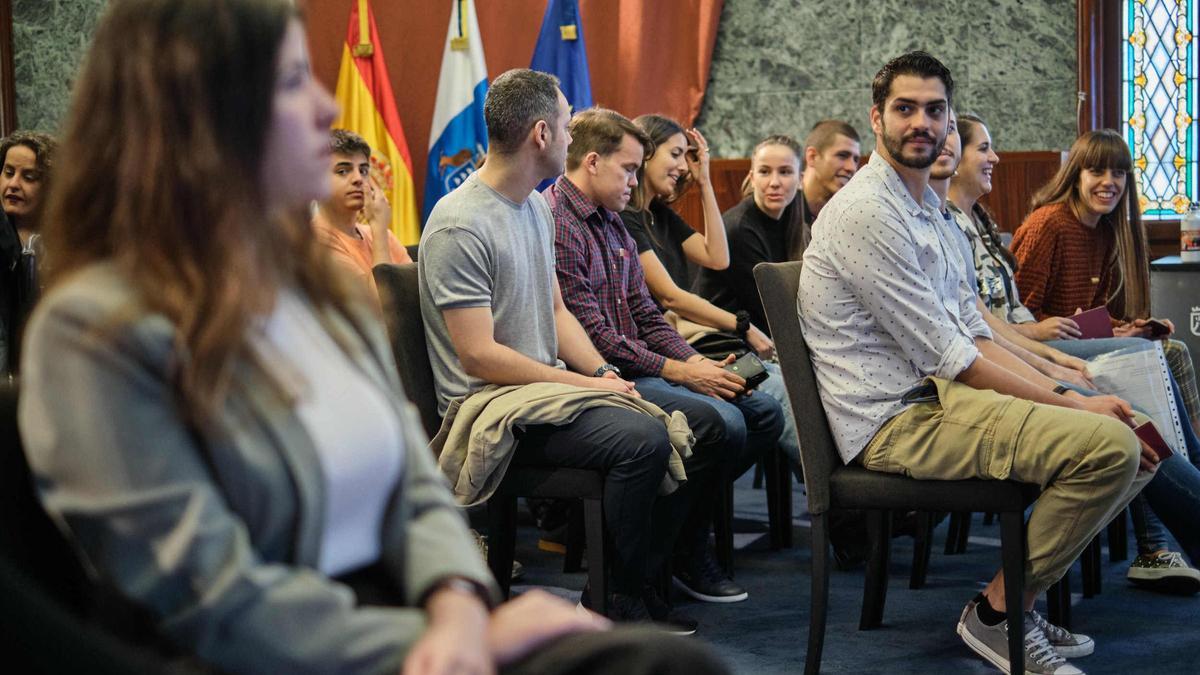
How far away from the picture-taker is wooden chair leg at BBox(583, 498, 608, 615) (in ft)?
8.60

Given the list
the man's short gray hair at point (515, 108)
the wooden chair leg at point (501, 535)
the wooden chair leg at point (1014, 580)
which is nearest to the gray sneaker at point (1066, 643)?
the wooden chair leg at point (1014, 580)

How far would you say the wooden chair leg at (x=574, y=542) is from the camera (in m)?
3.35

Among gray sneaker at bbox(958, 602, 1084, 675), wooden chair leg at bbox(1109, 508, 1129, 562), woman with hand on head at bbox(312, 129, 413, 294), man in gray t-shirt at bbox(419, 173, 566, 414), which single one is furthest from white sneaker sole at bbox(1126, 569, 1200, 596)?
woman with hand on head at bbox(312, 129, 413, 294)

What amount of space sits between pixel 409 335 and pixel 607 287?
751 millimetres

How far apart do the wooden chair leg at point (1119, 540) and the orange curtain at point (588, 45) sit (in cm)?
305

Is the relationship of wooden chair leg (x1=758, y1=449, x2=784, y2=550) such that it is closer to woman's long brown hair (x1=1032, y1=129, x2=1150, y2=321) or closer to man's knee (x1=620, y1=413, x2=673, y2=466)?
man's knee (x1=620, y1=413, x2=673, y2=466)

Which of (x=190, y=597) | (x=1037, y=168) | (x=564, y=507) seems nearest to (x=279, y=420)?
(x=190, y=597)

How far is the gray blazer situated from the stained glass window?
5.23 meters

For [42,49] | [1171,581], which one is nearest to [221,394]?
[1171,581]

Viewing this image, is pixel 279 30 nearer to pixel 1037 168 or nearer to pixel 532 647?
pixel 532 647

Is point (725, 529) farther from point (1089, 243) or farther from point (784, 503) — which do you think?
point (1089, 243)

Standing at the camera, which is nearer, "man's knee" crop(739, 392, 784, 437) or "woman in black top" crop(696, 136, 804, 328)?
"man's knee" crop(739, 392, 784, 437)

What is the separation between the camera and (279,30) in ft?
3.55

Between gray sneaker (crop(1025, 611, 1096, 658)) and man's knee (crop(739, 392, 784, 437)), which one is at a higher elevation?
man's knee (crop(739, 392, 784, 437))
